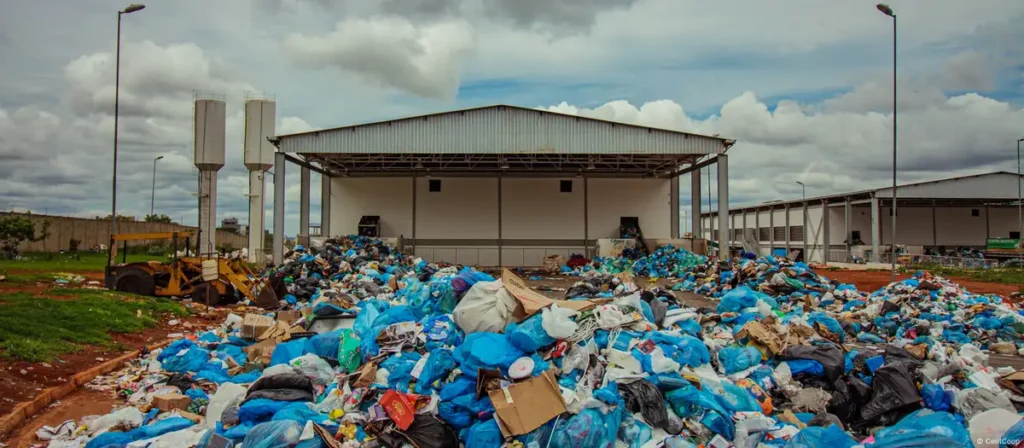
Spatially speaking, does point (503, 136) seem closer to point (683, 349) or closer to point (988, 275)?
point (683, 349)

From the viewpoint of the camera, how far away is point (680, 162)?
25.4 m

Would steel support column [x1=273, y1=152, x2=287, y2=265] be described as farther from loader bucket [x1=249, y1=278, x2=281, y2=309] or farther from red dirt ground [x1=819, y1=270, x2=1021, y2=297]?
red dirt ground [x1=819, y1=270, x2=1021, y2=297]

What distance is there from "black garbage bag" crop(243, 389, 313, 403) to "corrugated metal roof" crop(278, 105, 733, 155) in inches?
639

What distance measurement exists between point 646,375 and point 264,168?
97.1 ft

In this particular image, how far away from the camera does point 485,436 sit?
15.4 ft

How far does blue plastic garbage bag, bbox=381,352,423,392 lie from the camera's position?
5.54 metres

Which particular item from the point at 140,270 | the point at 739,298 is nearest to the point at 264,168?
the point at 140,270

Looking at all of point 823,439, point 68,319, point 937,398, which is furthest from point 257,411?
point 68,319

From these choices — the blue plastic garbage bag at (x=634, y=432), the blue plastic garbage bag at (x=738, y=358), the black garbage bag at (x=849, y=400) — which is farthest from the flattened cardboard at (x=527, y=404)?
the black garbage bag at (x=849, y=400)

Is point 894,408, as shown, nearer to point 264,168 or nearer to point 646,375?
point 646,375

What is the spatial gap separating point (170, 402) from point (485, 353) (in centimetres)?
326

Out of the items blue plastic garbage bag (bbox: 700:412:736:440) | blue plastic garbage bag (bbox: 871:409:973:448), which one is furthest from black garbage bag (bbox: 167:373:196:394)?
blue plastic garbage bag (bbox: 871:409:973:448)

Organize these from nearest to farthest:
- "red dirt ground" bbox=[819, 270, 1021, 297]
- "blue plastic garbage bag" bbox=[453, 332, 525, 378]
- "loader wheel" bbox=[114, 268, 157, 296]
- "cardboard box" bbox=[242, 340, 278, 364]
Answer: "blue plastic garbage bag" bbox=[453, 332, 525, 378], "cardboard box" bbox=[242, 340, 278, 364], "loader wheel" bbox=[114, 268, 157, 296], "red dirt ground" bbox=[819, 270, 1021, 297]

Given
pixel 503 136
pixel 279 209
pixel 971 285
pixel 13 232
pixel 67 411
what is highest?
pixel 503 136
